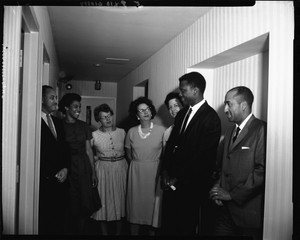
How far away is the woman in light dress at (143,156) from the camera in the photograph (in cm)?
163

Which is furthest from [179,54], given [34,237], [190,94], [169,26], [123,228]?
[34,237]

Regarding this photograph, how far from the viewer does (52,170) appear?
4.63 ft

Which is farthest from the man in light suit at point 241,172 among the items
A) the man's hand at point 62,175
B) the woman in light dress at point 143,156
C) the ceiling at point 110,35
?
the man's hand at point 62,175

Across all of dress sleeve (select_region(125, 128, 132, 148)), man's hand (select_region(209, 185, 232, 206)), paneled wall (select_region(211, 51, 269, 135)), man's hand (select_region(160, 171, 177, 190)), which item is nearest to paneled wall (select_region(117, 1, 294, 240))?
paneled wall (select_region(211, 51, 269, 135))

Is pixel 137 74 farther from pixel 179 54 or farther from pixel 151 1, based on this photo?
Result: pixel 151 1

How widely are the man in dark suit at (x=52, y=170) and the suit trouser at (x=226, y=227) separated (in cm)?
81

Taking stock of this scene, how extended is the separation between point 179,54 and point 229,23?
372 mm

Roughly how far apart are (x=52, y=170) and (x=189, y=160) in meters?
0.74

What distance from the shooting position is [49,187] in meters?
1.40

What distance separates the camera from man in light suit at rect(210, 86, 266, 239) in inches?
52.7

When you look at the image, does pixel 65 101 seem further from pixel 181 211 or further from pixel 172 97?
pixel 181 211

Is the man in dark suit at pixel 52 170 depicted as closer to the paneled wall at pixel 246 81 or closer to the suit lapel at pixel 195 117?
the suit lapel at pixel 195 117

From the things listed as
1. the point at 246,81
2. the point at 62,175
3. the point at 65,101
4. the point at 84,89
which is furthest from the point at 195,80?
the point at 62,175

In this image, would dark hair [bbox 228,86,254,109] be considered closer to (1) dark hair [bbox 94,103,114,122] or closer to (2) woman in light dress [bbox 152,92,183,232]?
(2) woman in light dress [bbox 152,92,183,232]
